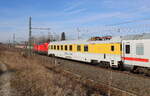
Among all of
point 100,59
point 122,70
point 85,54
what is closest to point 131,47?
point 122,70

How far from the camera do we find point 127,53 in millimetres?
14555

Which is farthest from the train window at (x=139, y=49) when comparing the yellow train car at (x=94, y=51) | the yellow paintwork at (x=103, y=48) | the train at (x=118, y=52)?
the yellow paintwork at (x=103, y=48)

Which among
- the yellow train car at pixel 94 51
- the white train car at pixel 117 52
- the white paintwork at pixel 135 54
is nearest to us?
Result: the white paintwork at pixel 135 54

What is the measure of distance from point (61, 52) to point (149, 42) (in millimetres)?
16786

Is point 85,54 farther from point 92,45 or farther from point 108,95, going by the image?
point 108,95

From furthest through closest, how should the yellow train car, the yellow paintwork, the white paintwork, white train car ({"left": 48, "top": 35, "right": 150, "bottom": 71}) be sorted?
1. the yellow train car
2. the yellow paintwork
3. white train car ({"left": 48, "top": 35, "right": 150, "bottom": 71})
4. the white paintwork

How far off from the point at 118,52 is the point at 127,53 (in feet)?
3.72

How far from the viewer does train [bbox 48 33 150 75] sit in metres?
13.1

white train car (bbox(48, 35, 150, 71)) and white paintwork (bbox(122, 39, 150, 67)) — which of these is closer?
white paintwork (bbox(122, 39, 150, 67))

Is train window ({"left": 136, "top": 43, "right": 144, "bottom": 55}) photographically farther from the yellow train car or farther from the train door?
the yellow train car

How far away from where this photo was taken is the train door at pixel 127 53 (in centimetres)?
1422

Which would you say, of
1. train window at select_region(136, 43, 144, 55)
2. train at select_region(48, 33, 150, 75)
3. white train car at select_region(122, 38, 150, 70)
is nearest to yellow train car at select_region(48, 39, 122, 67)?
train at select_region(48, 33, 150, 75)

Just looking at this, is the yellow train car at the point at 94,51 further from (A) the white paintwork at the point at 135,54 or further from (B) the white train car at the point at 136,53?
(A) the white paintwork at the point at 135,54

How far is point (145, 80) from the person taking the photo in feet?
38.6
